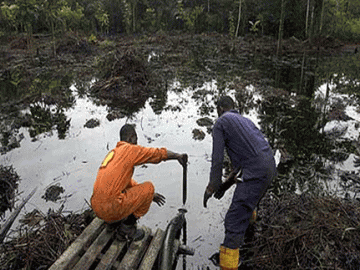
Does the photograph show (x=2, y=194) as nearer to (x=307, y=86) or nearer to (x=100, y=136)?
(x=100, y=136)

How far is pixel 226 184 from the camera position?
9.25 ft

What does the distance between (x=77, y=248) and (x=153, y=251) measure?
0.68m

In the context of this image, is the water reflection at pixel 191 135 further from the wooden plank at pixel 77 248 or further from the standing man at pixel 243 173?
the wooden plank at pixel 77 248

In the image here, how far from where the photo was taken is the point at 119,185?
7.72 feet

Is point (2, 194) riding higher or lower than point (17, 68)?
lower

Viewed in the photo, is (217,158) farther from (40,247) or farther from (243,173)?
(40,247)

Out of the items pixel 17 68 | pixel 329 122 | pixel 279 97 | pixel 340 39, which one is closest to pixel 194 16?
pixel 340 39

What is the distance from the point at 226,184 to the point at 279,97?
5217 mm

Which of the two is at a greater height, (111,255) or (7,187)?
(111,255)

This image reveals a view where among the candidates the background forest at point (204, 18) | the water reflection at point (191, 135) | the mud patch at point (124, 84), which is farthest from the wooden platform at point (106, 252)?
the background forest at point (204, 18)

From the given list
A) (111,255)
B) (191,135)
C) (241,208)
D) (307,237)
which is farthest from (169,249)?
(191,135)

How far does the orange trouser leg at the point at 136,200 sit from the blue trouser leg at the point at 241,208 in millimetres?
813

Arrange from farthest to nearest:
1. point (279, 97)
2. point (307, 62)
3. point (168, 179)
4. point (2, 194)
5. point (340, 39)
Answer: point (340, 39) < point (307, 62) < point (279, 97) < point (168, 179) < point (2, 194)

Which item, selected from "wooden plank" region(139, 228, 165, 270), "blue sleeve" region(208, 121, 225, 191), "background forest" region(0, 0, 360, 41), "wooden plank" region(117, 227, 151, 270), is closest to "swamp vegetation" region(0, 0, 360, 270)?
"background forest" region(0, 0, 360, 41)
